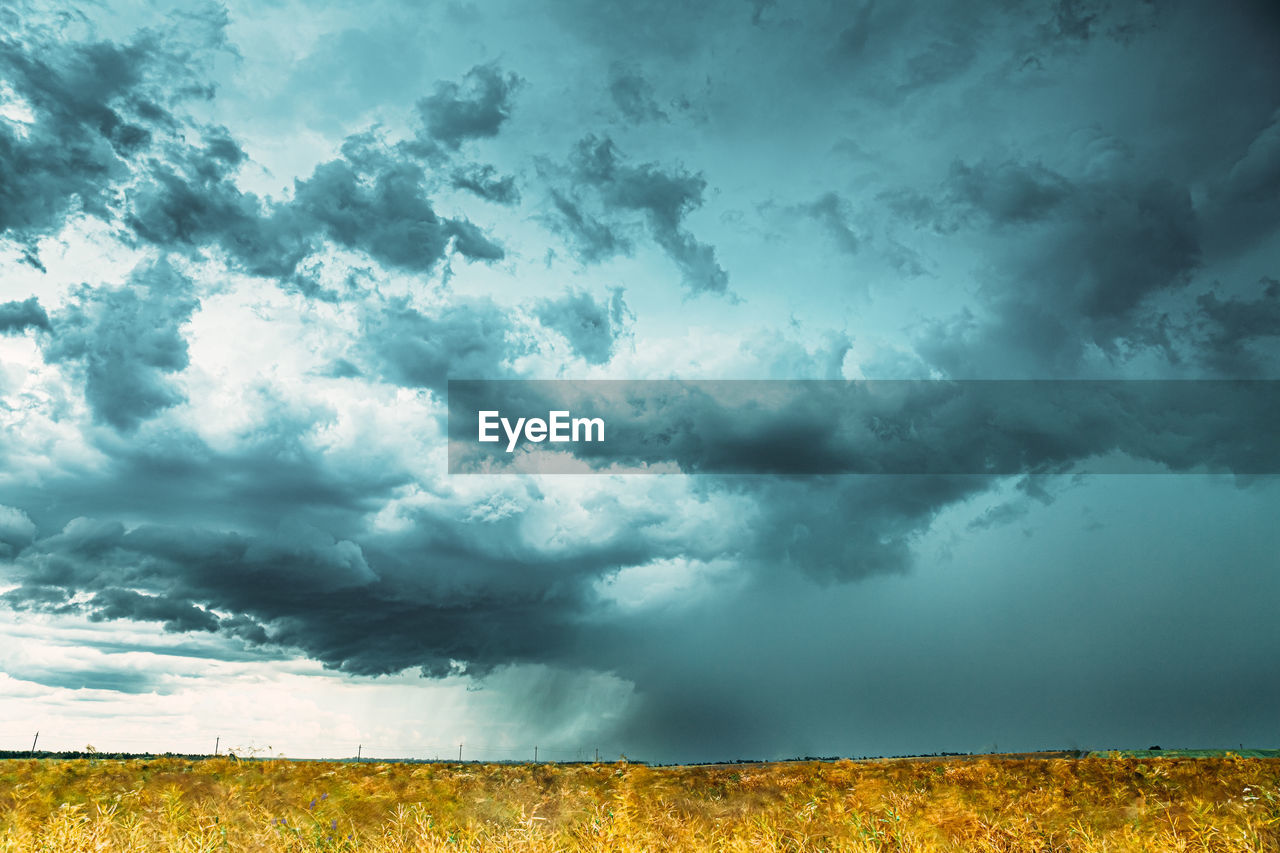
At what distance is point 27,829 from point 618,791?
1353 cm

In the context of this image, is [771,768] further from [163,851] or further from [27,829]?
[27,829]

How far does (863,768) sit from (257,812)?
14.7 metres

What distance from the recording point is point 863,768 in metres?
20.1

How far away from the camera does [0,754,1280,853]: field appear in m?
16.3

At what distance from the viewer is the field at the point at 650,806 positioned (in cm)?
1634

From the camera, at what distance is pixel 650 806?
18141 millimetres

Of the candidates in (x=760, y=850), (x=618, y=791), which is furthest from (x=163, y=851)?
(x=760, y=850)

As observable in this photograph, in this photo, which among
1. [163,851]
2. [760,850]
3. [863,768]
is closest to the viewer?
[760,850]

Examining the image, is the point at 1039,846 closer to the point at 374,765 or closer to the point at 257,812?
the point at 374,765

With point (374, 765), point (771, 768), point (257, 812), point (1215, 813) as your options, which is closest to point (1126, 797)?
point (1215, 813)

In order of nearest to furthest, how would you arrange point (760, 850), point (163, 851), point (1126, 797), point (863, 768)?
1. point (760, 850)
2. point (163, 851)
3. point (1126, 797)
4. point (863, 768)

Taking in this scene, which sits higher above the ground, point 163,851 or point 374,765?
point 374,765

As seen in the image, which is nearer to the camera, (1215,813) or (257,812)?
(1215,813)

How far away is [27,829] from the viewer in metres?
18.1
